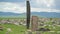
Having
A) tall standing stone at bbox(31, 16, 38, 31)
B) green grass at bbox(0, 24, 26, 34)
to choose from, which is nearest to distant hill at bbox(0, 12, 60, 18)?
tall standing stone at bbox(31, 16, 38, 31)

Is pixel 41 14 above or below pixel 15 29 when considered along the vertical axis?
above

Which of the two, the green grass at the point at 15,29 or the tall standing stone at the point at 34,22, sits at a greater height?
the tall standing stone at the point at 34,22

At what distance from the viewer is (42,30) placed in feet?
7.04

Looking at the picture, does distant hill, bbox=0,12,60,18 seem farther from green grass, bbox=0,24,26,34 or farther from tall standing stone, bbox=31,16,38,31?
green grass, bbox=0,24,26,34

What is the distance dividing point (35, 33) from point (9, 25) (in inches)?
16.1

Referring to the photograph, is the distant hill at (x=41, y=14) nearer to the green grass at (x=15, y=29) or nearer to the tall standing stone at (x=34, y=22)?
the tall standing stone at (x=34, y=22)

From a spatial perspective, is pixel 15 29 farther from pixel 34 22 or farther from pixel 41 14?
pixel 41 14

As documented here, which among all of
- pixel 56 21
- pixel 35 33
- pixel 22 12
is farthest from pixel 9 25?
pixel 56 21

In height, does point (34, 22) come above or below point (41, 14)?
below

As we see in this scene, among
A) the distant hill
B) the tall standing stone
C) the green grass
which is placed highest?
the distant hill

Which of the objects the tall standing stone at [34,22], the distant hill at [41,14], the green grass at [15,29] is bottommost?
the green grass at [15,29]

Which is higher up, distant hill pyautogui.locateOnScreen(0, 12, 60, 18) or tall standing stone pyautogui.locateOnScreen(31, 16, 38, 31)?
distant hill pyautogui.locateOnScreen(0, 12, 60, 18)

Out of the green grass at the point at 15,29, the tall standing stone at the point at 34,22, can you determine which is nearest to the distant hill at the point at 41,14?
the tall standing stone at the point at 34,22

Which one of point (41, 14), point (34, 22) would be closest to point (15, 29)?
point (34, 22)
